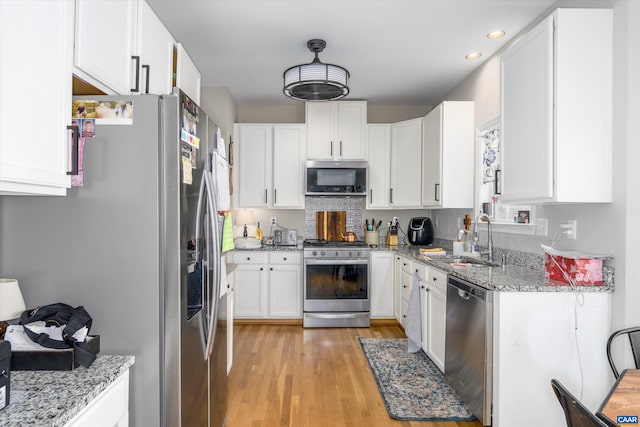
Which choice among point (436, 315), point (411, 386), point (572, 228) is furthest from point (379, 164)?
point (411, 386)

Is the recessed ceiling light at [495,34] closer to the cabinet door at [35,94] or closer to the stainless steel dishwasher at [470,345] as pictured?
the stainless steel dishwasher at [470,345]

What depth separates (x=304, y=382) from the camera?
9.05 feet

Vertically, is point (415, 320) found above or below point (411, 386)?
above

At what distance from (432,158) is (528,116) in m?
1.64

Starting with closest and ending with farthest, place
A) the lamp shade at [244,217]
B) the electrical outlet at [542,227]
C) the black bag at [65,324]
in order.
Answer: the black bag at [65,324] < the electrical outlet at [542,227] < the lamp shade at [244,217]

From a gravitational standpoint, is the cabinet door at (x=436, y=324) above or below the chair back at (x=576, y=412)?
below

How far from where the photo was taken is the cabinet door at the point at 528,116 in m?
1.96

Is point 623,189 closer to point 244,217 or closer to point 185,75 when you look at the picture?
point 185,75

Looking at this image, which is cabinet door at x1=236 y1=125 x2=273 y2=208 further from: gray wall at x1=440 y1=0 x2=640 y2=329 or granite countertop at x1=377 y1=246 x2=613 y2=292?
gray wall at x1=440 y1=0 x2=640 y2=329

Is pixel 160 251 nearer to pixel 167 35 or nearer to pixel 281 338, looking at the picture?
pixel 167 35

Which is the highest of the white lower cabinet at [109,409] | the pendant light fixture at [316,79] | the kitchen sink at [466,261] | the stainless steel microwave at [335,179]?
the pendant light fixture at [316,79]

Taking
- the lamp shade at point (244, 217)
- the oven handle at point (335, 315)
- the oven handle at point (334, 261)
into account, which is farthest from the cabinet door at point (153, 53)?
the oven handle at point (335, 315)

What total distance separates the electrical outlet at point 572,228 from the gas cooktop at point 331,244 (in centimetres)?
221

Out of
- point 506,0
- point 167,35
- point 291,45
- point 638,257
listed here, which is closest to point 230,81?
point 291,45
